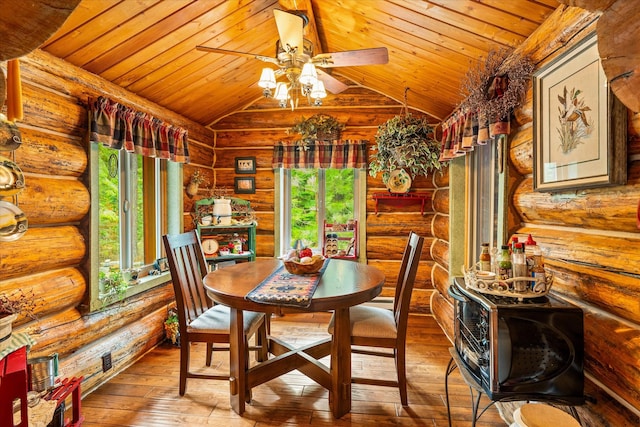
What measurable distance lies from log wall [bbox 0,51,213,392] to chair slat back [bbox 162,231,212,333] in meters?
0.59

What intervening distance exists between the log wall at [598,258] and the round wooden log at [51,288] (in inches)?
110

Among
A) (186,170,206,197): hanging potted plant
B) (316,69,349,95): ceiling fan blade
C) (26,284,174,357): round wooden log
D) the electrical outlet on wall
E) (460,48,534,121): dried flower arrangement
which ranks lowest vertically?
the electrical outlet on wall

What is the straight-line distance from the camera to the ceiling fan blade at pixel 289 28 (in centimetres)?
189

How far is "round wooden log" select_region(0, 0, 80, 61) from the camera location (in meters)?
0.66

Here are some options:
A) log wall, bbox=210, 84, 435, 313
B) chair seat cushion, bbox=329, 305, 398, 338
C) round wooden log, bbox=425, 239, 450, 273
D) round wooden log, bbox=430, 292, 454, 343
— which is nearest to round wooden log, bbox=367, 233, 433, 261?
log wall, bbox=210, 84, 435, 313

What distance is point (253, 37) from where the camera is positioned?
2.84m

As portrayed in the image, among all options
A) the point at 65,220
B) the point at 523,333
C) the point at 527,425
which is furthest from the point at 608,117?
the point at 65,220

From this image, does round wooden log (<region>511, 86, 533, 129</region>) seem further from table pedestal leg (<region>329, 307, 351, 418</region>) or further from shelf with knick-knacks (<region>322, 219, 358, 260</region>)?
shelf with knick-knacks (<region>322, 219, 358, 260</region>)

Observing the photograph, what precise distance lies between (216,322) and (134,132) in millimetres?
1660

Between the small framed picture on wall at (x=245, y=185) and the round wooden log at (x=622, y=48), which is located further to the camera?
the small framed picture on wall at (x=245, y=185)

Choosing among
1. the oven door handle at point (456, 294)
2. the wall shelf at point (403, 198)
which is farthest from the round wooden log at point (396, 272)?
the oven door handle at point (456, 294)

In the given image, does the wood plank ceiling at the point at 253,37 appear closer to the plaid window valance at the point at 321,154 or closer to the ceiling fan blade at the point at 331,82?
the ceiling fan blade at the point at 331,82

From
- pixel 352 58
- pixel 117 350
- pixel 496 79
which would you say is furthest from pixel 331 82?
pixel 117 350

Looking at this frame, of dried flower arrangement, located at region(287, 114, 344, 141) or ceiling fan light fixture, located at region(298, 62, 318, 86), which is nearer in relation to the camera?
ceiling fan light fixture, located at region(298, 62, 318, 86)
